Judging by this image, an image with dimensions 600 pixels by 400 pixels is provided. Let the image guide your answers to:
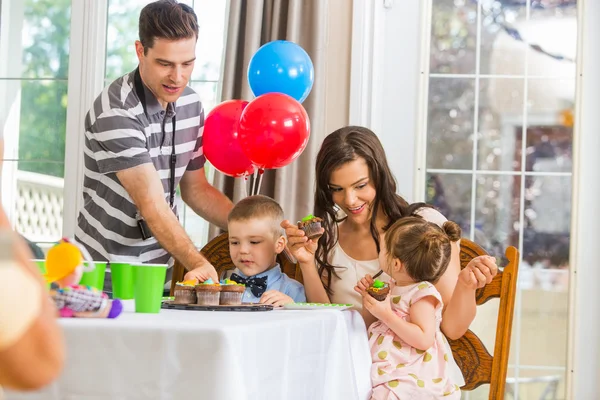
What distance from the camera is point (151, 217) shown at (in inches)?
89.1

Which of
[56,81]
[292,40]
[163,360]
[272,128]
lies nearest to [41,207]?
[56,81]

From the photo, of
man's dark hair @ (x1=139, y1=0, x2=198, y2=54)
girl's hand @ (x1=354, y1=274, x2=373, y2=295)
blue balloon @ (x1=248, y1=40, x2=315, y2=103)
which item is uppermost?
man's dark hair @ (x1=139, y1=0, x2=198, y2=54)

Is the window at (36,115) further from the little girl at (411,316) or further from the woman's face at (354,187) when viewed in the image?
the little girl at (411,316)

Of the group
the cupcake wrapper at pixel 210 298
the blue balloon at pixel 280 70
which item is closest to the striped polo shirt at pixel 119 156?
the blue balloon at pixel 280 70

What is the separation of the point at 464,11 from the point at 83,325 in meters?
2.65

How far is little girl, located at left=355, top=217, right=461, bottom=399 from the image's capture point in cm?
193

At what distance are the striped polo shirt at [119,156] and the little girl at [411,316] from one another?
30.0 inches

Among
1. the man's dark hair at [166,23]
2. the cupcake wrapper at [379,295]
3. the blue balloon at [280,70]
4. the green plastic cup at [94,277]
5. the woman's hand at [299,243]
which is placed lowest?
the cupcake wrapper at [379,295]

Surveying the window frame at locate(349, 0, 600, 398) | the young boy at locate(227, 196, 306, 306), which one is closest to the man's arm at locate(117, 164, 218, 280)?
the young boy at locate(227, 196, 306, 306)

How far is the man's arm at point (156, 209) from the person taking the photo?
2.22 meters

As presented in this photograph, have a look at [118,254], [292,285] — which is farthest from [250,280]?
[118,254]

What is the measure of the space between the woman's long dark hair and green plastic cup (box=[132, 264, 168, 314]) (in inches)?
31.6

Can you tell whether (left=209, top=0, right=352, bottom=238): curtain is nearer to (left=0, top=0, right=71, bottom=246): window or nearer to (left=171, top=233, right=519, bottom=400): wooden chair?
(left=0, top=0, right=71, bottom=246): window

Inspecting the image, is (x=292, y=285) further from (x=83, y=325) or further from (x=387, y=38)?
(x=387, y=38)
